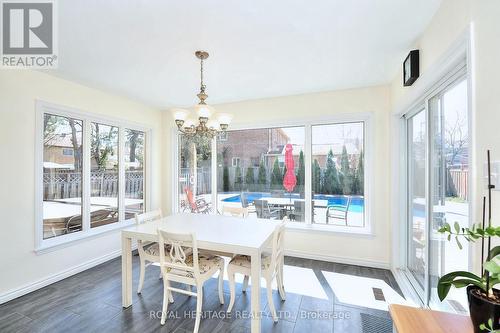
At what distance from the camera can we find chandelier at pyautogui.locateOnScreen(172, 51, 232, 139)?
2301 mm

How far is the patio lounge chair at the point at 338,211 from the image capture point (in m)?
3.58

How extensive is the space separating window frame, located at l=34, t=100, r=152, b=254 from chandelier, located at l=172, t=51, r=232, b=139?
6.04 ft

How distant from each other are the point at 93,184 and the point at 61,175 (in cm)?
46

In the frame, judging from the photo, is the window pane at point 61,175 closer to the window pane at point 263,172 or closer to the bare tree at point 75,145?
the bare tree at point 75,145

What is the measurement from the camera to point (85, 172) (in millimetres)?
3375

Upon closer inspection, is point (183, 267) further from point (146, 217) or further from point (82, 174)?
point (82, 174)

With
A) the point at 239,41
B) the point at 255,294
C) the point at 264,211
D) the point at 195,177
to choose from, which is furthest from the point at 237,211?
the point at 239,41

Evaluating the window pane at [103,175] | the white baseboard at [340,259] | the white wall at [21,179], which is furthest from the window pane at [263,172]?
the white wall at [21,179]

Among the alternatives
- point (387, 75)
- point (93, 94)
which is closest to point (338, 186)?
point (387, 75)

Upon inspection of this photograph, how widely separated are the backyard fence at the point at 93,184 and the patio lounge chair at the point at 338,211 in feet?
11.2

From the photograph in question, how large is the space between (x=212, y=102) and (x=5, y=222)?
313 cm

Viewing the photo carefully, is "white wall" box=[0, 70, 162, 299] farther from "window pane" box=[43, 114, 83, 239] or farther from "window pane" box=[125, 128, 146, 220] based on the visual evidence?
"window pane" box=[125, 128, 146, 220]

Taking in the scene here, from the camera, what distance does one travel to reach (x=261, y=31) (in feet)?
6.55

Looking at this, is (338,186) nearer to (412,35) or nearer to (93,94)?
(412,35)
